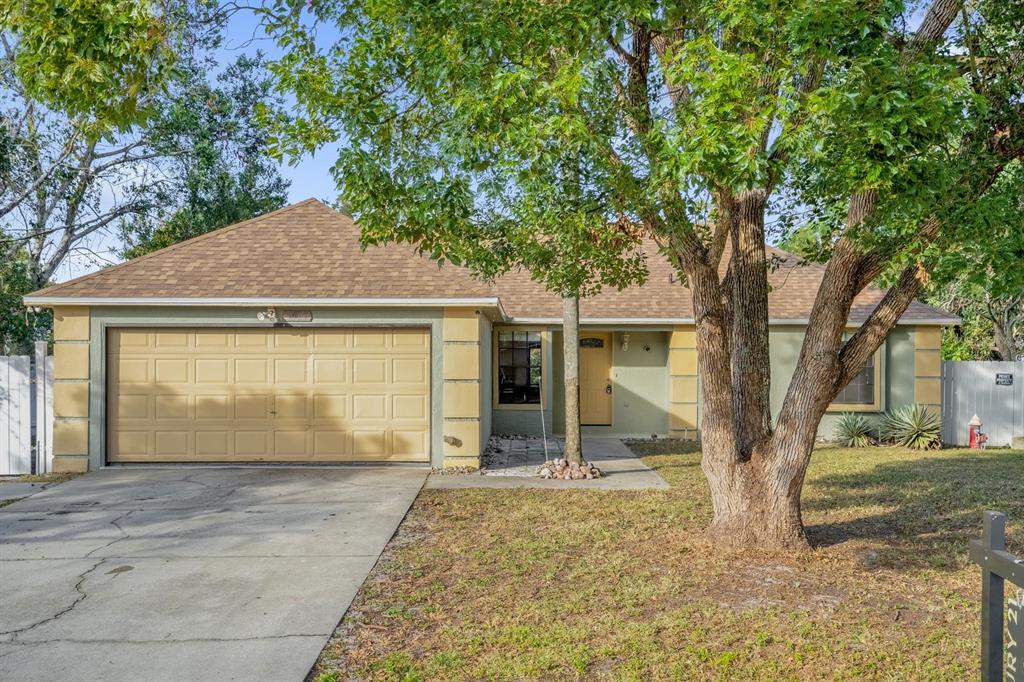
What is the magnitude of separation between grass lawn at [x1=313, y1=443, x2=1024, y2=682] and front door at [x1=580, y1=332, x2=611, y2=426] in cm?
659

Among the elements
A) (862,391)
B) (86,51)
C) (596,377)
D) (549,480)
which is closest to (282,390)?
(549,480)

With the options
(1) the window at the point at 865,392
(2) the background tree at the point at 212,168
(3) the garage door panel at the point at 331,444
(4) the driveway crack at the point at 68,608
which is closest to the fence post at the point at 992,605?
(4) the driveway crack at the point at 68,608

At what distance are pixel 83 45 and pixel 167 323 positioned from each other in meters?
6.77

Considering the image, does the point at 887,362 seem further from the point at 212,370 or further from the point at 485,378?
the point at 212,370

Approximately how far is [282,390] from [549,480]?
4.33 m

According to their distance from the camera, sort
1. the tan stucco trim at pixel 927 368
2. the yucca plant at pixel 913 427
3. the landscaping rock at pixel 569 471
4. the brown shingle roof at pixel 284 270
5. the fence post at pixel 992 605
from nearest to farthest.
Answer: the fence post at pixel 992 605
the landscaping rock at pixel 569 471
the brown shingle roof at pixel 284 270
the yucca plant at pixel 913 427
the tan stucco trim at pixel 927 368

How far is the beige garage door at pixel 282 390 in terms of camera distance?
11.1 m

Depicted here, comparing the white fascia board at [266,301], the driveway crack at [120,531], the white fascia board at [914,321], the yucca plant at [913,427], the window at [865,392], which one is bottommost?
the driveway crack at [120,531]

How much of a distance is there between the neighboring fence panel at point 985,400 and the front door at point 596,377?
7.09 metres

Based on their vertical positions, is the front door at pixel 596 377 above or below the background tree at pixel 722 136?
below

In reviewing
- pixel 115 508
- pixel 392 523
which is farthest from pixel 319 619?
pixel 115 508

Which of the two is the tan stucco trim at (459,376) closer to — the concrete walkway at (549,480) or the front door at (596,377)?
the concrete walkway at (549,480)

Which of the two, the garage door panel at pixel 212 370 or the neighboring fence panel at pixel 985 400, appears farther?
the neighboring fence panel at pixel 985 400

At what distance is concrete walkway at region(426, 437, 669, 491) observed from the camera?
33.2 ft
